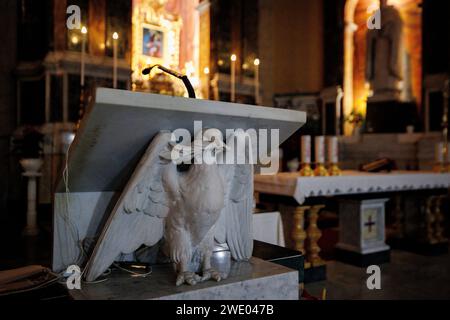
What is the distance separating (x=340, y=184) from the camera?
377 centimetres

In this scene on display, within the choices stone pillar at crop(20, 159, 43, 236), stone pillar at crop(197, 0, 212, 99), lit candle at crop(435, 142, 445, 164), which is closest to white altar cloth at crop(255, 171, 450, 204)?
lit candle at crop(435, 142, 445, 164)

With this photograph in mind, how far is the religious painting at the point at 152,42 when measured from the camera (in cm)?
756

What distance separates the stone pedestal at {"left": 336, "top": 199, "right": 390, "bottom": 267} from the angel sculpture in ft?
10.8

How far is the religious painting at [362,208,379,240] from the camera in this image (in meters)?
4.38

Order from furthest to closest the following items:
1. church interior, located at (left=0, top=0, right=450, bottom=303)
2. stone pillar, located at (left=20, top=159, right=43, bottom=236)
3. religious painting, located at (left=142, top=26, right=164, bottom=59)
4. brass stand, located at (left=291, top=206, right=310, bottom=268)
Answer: religious painting, located at (left=142, top=26, right=164, bottom=59) < stone pillar, located at (left=20, top=159, right=43, bottom=236) < brass stand, located at (left=291, top=206, right=310, bottom=268) < church interior, located at (left=0, top=0, right=450, bottom=303)

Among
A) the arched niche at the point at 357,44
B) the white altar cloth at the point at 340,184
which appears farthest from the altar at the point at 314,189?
the arched niche at the point at 357,44

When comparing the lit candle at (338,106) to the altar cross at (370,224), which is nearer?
the altar cross at (370,224)

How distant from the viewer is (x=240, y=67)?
8883mm

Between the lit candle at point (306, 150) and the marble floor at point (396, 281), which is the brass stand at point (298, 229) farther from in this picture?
the lit candle at point (306, 150)

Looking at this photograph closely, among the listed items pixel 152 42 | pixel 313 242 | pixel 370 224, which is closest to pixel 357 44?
pixel 152 42

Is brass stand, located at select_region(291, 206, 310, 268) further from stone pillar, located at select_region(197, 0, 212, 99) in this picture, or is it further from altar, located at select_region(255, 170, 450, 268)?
stone pillar, located at select_region(197, 0, 212, 99)

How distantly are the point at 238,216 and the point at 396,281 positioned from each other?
9.16 feet
